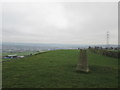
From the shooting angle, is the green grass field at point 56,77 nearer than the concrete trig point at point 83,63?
Yes

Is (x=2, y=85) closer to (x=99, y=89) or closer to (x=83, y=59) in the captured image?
(x=99, y=89)

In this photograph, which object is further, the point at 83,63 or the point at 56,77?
the point at 83,63

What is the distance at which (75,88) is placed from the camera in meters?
3.15

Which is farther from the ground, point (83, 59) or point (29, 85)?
point (83, 59)

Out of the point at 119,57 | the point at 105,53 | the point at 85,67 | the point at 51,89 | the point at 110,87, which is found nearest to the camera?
the point at 51,89

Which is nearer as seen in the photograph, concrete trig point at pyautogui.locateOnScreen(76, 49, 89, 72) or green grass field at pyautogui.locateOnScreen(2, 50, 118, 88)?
green grass field at pyautogui.locateOnScreen(2, 50, 118, 88)

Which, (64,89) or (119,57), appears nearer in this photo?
(64,89)

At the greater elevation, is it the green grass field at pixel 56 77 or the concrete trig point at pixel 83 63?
the concrete trig point at pixel 83 63

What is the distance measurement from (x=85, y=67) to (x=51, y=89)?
109 inches

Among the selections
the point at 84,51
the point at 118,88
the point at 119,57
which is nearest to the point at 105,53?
the point at 119,57

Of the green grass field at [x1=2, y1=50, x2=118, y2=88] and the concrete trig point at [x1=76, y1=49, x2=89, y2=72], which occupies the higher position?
the concrete trig point at [x1=76, y1=49, x2=89, y2=72]

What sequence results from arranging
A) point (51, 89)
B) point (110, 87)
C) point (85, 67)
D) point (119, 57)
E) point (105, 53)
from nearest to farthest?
point (51, 89) < point (110, 87) < point (85, 67) < point (119, 57) < point (105, 53)

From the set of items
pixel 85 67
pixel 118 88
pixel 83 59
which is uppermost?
pixel 83 59

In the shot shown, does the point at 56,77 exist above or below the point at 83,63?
below
